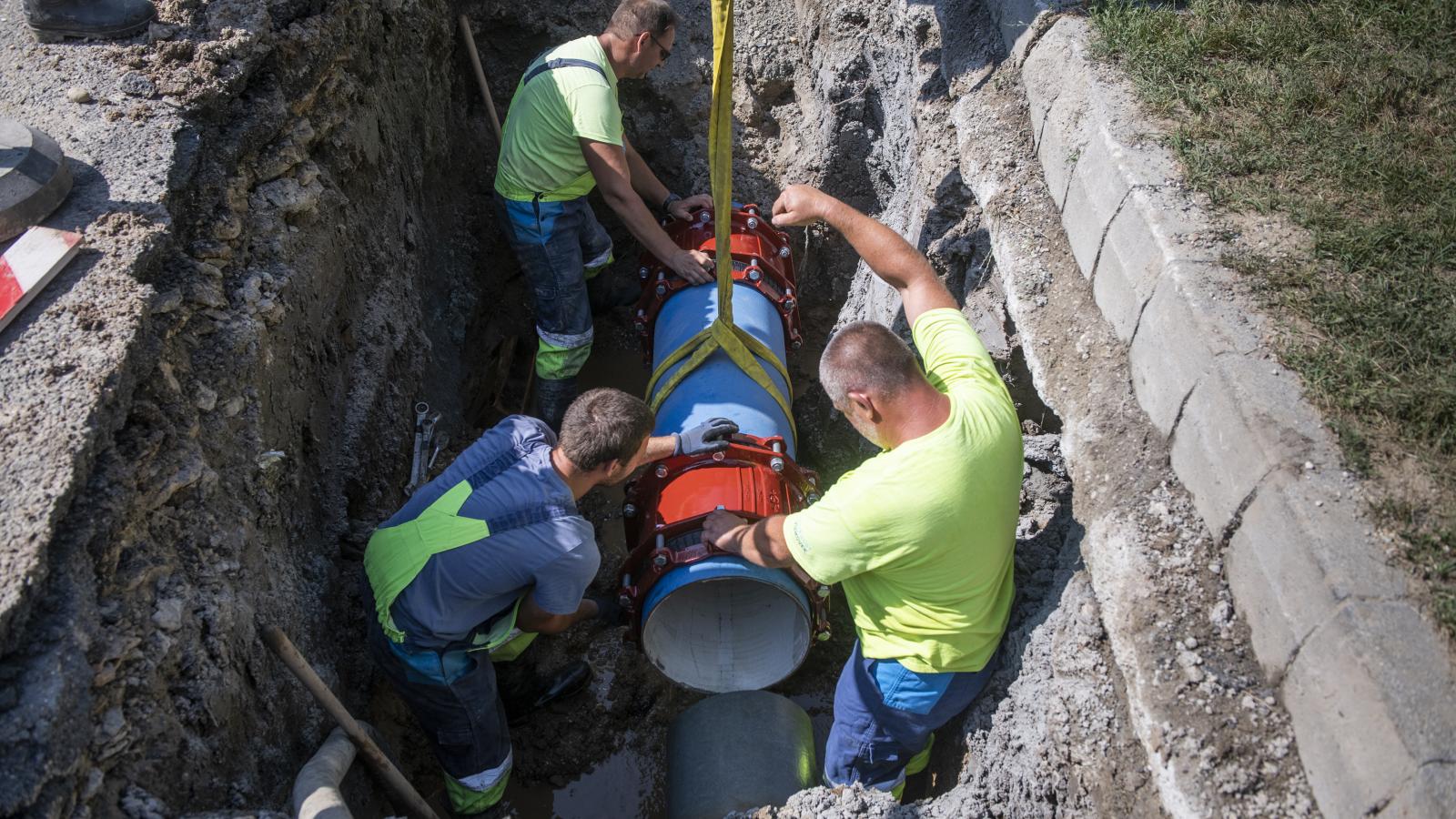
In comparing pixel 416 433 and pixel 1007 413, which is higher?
pixel 1007 413

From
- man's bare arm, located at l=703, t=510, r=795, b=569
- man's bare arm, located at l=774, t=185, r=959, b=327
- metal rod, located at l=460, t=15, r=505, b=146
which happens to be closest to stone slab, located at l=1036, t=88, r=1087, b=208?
man's bare arm, located at l=774, t=185, r=959, b=327

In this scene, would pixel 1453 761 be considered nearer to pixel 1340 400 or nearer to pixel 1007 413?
pixel 1340 400

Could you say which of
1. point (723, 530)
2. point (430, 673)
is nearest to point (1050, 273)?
point (723, 530)

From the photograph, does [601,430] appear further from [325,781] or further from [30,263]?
[30,263]

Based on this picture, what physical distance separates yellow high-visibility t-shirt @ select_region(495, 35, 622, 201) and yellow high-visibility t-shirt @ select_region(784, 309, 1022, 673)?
2124 millimetres

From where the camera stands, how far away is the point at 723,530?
10.6 ft

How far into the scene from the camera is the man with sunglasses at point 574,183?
4.38 metres

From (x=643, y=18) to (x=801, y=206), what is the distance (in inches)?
55.3

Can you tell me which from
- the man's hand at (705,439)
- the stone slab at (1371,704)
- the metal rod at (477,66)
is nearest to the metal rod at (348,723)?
the man's hand at (705,439)

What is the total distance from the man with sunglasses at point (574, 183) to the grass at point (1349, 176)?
203 cm

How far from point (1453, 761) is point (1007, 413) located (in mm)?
1339

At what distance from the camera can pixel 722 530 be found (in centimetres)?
325

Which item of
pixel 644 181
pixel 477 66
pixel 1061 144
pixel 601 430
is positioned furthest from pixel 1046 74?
pixel 477 66

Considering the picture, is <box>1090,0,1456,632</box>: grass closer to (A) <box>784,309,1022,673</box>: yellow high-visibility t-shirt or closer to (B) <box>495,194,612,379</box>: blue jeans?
(A) <box>784,309,1022,673</box>: yellow high-visibility t-shirt
